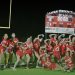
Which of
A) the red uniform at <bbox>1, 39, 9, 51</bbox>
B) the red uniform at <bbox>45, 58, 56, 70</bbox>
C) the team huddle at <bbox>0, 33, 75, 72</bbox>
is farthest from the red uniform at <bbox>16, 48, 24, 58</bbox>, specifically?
the red uniform at <bbox>45, 58, 56, 70</bbox>

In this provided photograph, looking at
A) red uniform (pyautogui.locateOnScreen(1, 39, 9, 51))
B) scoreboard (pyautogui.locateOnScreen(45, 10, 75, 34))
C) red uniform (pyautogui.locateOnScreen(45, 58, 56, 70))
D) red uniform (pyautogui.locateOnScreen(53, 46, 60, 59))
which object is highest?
scoreboard (pyautogui.locateOnScreen(45, 10, 75, 34))

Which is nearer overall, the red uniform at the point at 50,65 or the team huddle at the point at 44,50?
the team huddle at the point at 44,50

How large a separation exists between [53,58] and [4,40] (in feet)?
2.75

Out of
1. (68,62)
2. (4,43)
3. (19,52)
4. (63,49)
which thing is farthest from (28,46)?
(68,62)

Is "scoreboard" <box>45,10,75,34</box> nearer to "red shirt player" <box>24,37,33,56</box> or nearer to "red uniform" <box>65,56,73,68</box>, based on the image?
"red shirt player" <box>24,37,33,56</box>

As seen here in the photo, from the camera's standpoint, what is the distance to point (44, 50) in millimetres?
4695

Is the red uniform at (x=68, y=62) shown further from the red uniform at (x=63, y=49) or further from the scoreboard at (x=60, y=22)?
the scoreboard at (x=60, y=22)

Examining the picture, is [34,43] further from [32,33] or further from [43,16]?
[43,16]

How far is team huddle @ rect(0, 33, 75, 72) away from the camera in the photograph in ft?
15.1

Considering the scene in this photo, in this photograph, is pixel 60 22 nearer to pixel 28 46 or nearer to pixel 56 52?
pixel 56 52

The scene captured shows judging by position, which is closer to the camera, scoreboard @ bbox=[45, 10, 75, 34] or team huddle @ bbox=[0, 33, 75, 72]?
team huddle @ bbox=[0, 33, 75, 72]

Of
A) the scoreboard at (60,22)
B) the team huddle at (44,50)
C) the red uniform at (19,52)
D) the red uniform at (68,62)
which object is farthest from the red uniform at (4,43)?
the red uniform at (68,62)

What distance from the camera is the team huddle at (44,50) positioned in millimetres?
4602

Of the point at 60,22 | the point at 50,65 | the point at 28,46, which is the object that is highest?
the point at 60,22
